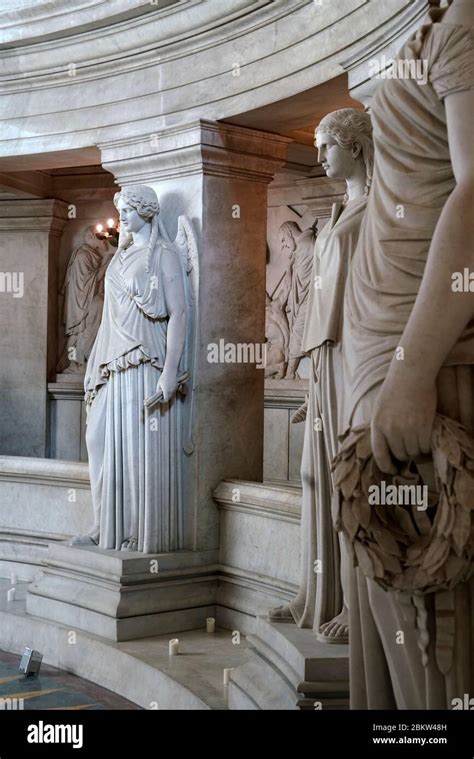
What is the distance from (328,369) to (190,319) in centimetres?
231

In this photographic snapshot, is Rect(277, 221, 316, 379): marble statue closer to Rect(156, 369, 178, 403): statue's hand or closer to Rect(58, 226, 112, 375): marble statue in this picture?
Rect(58, 226, 112, 375): marble statue

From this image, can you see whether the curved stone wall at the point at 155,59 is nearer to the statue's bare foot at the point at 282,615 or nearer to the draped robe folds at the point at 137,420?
the draped robe folds at the point at 137,420

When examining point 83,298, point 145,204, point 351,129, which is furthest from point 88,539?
point 83,298

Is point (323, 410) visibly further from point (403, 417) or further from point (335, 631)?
point (403, 417)

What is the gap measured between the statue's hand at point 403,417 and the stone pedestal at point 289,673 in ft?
6.17

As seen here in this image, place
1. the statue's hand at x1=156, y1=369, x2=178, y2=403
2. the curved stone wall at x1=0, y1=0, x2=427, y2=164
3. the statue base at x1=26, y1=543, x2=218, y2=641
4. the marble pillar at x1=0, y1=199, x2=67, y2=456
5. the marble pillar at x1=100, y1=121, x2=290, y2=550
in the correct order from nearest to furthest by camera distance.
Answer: the curved stone wall at x1=0, y1=0, x2=427, y2=164 → the statue base at x1=26, y1=543, x2=218, y2=641 → the statue's hand at x1=156, y1=369, x2=178, y2=403 → the marble pillar at x1=100, y1=121, x2=290, y2=550 → the marble pillar at x1=0, y1=199, x2=67, y2=456

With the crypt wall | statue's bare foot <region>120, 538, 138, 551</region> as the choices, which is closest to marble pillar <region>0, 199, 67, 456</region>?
the crypt wall

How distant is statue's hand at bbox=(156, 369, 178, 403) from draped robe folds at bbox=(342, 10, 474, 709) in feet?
12.7

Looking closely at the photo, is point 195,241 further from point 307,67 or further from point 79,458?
point 79,458

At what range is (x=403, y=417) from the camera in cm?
237

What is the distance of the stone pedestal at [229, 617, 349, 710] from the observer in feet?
13.2

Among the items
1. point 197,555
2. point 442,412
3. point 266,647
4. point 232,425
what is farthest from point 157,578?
point 442,412

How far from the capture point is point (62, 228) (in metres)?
10.5
